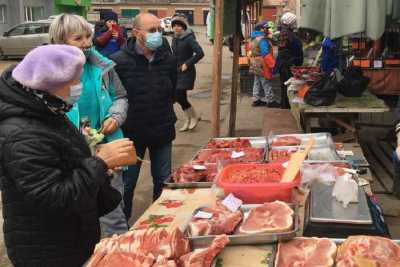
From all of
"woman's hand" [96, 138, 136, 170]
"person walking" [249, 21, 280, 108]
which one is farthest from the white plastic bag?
"person walking" [249, 21, 280, 108]

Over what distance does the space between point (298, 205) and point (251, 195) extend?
275mm

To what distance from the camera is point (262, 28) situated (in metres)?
12.3

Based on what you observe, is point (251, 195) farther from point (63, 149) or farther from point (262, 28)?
point (262, 28)

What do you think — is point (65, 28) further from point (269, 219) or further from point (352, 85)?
point (352, 85)

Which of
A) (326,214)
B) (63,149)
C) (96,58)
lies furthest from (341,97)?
(63,149)

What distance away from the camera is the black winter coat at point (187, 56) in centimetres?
971

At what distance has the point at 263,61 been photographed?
1179 cm

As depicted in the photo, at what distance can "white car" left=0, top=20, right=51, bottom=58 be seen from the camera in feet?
86.1

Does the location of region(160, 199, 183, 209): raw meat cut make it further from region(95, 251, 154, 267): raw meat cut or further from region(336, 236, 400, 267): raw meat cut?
region(336, 236, 400, 267): raw meat cut

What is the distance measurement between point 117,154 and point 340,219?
1.17 metres

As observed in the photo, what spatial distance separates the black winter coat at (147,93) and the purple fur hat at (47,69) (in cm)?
213

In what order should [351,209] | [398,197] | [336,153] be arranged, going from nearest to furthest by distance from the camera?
[351,209] < [336,153] < [398,197]

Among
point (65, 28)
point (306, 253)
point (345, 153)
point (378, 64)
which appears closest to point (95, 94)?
point (65, 28)

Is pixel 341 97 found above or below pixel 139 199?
above
